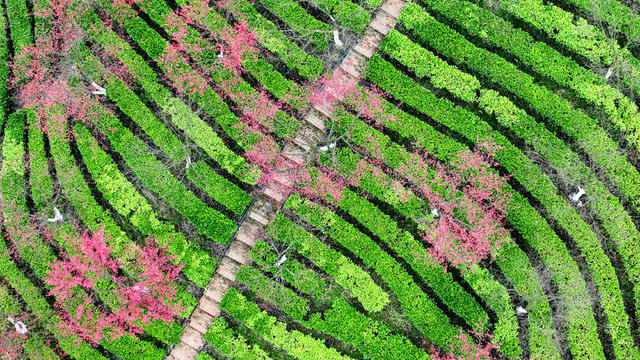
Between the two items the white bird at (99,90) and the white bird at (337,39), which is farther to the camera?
the white bird at (99,90)

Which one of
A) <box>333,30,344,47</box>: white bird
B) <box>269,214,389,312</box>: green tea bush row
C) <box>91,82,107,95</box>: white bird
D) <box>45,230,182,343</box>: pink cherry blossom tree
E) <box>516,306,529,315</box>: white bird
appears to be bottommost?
<box>45,230,182,343</box>: pink cherry blossom tree

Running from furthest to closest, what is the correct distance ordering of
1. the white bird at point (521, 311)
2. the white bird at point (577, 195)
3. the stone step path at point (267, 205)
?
the stone step path at point (267, 205) → the white bird at point (577, 195) → the white bird at point (521, 311)

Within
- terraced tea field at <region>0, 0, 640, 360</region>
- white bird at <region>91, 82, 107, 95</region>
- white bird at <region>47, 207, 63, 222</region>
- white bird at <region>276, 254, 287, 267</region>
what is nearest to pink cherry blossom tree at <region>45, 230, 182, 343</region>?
terraced tea field at <region>0, 0, 640, 360</region>

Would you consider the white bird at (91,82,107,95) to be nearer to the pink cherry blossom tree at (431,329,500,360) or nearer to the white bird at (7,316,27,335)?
the white bird at (7,316,27,335)

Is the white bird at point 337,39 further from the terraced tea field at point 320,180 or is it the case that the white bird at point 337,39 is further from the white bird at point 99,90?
the white bird at point 99,90

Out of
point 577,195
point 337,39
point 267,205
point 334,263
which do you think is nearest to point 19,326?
point 267,205

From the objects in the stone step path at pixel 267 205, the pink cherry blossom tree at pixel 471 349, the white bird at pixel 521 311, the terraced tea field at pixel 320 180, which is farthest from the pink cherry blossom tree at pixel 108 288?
the white bird at pixel 521 311

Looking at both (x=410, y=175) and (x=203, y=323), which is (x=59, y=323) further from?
(x=410, y=175)
